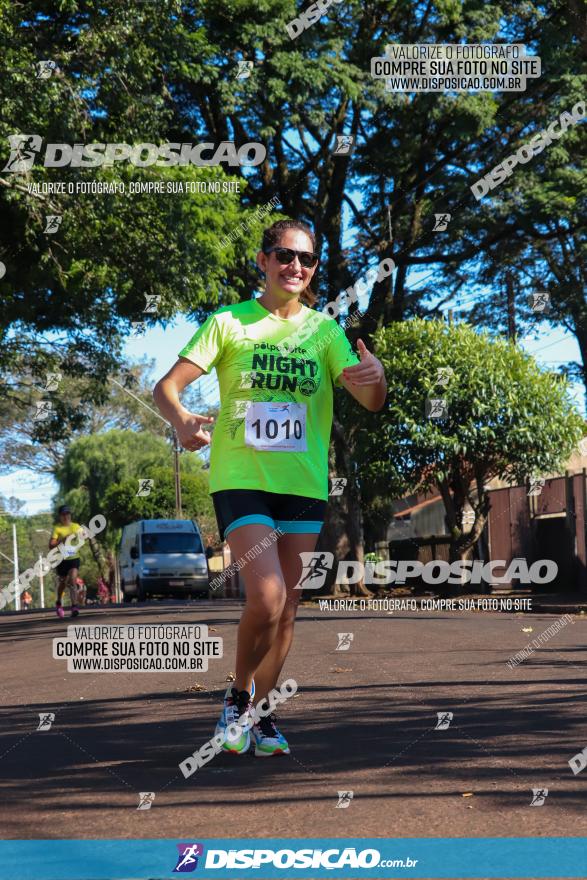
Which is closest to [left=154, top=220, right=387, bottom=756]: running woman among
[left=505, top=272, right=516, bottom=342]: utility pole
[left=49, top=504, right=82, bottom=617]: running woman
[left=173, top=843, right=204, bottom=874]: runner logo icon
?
[left=173, top=843, right=204, bottom=874]: runner logo icon

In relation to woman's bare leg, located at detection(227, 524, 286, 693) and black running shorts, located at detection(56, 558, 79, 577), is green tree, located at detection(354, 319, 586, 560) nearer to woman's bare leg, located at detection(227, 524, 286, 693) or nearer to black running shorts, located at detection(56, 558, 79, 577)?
black running shorts, located at detection(56, 558, 79, 577)

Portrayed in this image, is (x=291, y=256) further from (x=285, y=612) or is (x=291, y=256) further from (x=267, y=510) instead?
(x=285, y=612)

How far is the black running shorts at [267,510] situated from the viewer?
5043 mm

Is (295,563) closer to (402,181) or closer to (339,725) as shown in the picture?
(339,725)

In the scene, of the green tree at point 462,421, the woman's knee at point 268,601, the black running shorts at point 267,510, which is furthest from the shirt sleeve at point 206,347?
the green tree at point 462,421

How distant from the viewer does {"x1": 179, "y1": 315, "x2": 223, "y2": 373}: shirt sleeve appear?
5.14 meters

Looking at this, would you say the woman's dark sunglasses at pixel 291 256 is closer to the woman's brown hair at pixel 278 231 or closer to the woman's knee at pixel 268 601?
the woman's brown hair at pixel 278 231

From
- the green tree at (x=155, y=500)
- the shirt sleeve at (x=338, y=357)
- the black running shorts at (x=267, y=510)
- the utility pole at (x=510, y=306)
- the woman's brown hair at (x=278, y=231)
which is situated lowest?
the black running shorts at (x=267, y=510)

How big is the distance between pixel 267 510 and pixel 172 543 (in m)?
29.6

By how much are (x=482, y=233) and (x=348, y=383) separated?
22712 mm

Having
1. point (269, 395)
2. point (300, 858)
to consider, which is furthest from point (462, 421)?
point (300, 858)

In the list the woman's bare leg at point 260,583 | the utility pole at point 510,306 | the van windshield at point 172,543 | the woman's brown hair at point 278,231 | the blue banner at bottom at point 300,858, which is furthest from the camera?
the van windshield at point 172,543

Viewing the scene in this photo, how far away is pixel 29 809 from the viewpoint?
4.36m

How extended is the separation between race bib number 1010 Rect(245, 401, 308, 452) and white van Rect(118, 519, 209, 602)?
28.7m
